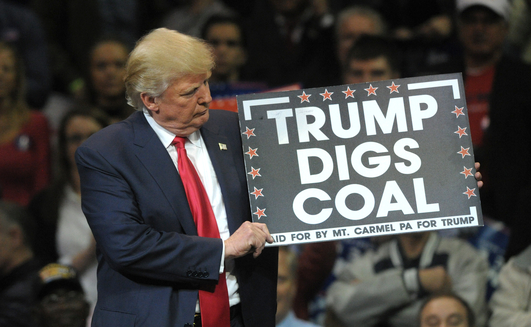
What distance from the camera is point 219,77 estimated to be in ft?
17.5

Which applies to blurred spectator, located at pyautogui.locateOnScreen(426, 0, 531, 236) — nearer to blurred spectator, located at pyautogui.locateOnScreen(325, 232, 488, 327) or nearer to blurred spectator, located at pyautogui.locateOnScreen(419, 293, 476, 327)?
blurred spectator, located at pyautogui.locateOnScreen(325, 232, 488, 327)

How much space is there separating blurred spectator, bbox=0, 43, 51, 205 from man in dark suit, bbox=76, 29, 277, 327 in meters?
2.63

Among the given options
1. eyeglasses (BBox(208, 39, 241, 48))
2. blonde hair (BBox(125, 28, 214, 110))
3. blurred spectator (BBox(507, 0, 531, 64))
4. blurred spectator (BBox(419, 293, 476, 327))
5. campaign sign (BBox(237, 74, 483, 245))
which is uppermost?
eyeglasses (BBox(208, 39, 241, 48))

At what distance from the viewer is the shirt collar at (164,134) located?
2.66 meters

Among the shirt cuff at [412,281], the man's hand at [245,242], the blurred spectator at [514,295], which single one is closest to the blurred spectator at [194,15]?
the shirt cuff at [412,281]

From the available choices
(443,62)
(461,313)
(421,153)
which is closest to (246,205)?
(421,153)

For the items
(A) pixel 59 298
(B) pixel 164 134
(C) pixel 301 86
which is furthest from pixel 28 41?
(B) pixel 164 134

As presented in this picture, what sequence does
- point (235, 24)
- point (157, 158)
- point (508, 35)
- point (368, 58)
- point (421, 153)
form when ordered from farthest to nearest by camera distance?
1. point (235, 24)
2. point (508, 35)
3. point (368, 58)
4. point (421, 153)
5. point (157, 158)

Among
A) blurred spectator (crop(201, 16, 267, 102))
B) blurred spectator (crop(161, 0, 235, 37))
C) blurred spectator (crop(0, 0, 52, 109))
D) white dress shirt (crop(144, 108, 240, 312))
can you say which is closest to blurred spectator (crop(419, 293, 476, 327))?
white dress shirt (crop(144, 108, 240, 312))

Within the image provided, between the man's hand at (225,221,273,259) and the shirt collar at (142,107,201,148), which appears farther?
the shirt collar at (142,107,201,148)

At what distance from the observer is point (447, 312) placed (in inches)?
150

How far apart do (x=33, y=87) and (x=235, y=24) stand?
1681 millimetres

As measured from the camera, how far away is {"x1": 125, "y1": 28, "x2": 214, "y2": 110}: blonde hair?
2.52 m

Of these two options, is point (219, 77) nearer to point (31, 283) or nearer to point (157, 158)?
point (31, 283)
